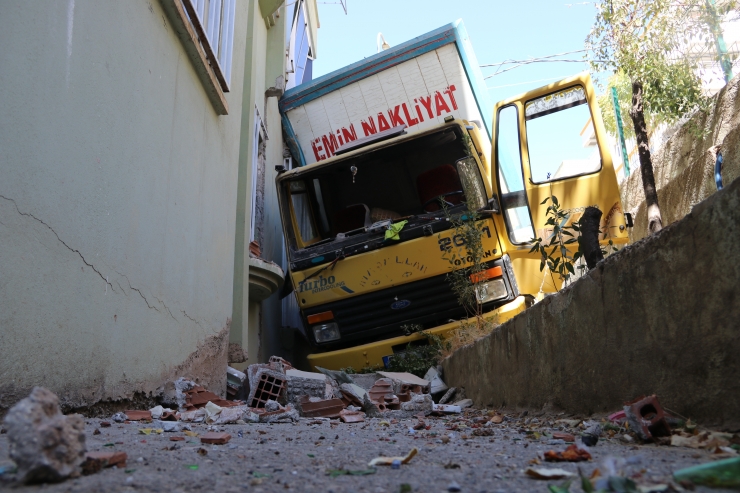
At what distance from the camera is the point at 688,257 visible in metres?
1.74

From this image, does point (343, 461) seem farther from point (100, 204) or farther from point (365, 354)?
point (365, 354)

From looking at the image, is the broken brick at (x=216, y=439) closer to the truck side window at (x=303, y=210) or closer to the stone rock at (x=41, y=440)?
the stone rock at (x=41, y=440)

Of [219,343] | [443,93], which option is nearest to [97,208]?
[219,343]

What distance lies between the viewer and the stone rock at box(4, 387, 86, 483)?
1.21 m

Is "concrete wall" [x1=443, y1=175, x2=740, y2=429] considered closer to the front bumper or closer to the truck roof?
the front bumper

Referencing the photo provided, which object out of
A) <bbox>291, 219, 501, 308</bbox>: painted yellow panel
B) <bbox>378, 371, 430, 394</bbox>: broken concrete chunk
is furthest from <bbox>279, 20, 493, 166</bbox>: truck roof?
<bbox>378, 371, 430, 394</bbox>: broken concrete chunk

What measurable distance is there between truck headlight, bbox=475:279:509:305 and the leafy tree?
3265 mm

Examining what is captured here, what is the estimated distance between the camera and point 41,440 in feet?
4.05

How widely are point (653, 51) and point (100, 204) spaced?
7.52m

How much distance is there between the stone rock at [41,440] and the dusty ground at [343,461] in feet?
0.11

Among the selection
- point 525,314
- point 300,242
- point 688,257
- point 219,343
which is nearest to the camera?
point 688,257

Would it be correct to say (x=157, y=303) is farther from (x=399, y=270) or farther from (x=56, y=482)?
(x=399, y=270)

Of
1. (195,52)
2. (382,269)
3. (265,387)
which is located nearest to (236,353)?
(265,387)

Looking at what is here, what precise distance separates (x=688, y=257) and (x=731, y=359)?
0.31 metres
